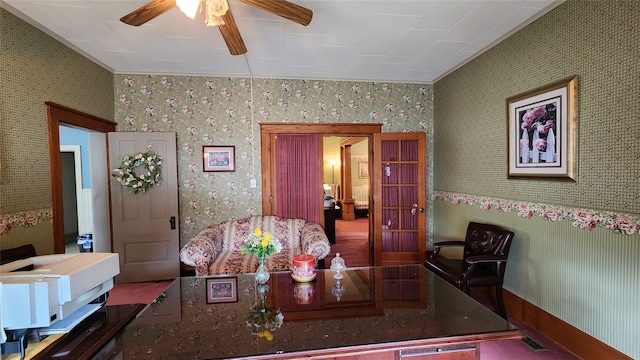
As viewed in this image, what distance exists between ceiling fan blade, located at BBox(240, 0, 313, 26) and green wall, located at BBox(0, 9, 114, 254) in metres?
2.09

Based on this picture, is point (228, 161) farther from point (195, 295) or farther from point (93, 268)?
point (93, 268)

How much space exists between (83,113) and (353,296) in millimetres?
3426

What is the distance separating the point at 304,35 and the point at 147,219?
298 centimetres

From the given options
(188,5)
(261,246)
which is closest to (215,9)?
(188,5)

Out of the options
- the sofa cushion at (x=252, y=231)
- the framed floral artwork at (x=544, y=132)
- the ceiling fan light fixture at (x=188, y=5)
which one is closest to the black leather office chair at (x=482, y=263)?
the framed floral artwork at (x=544, y=132)

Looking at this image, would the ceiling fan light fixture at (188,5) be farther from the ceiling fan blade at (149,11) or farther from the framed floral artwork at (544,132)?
the framed floral artwork at (544,132)

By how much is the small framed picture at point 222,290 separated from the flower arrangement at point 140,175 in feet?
7.22

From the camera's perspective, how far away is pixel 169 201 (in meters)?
3.77

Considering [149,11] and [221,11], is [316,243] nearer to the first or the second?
[221,11]

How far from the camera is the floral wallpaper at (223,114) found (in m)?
3.83

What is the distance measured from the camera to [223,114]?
3965 mm

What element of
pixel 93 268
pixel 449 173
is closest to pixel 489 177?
pixel 449 173

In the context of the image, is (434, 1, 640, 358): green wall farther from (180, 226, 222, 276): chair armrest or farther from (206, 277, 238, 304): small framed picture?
(180, 226, 222, 276): chair armrest

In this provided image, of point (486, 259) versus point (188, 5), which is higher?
point (188, 5)
